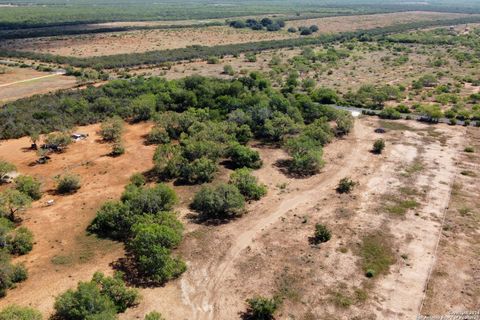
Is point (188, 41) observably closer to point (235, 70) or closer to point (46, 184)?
point (235, 70)

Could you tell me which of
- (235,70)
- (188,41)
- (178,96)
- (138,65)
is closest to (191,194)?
(178,96)

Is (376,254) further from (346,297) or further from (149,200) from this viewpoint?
(149,200)

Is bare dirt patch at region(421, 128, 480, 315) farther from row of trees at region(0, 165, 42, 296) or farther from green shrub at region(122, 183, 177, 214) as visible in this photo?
row of trees at region(0, 165, 42, 296)

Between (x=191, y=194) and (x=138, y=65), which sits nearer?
(x=191, y=194)

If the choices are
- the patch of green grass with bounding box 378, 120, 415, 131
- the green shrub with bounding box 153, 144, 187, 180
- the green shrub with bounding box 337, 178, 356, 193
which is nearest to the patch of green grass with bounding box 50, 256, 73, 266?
the green shrub with bounding box 153, 144, 187, 180

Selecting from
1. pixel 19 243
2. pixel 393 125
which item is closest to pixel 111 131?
pixel 19 243
